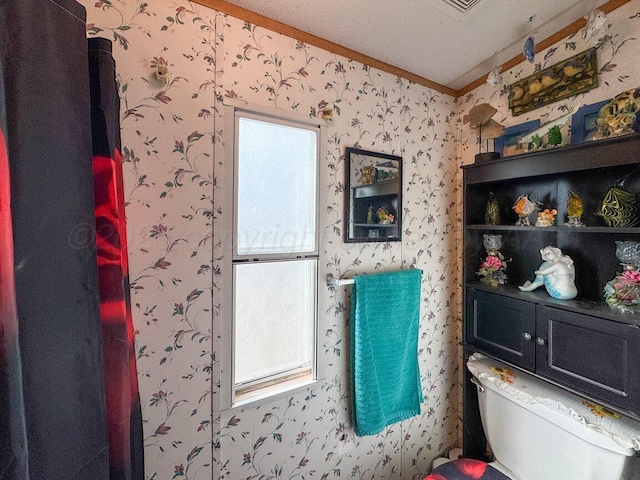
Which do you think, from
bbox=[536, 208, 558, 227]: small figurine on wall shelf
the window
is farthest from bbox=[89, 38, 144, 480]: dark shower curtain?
bbox=[536, 208, 558, 227]: small figurine on wall shelf

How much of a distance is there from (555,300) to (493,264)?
0.29m

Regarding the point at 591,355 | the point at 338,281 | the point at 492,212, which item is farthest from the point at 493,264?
the point at 338,281

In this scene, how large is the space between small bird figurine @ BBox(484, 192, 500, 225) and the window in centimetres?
88

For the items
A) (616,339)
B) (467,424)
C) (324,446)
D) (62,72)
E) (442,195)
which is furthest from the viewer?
(442,195)

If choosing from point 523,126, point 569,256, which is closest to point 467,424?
point 569,256

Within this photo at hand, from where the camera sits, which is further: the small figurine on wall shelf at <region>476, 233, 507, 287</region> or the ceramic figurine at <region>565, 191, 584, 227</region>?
the small figurine on wall shelf at <region>476, 233, 507, 287</region>

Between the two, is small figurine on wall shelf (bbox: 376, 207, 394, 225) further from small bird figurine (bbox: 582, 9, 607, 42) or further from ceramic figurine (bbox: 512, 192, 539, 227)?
small bird figurine (bbox: 582, 9, 607, 42)

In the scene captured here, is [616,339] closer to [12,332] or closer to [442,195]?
[442,195]

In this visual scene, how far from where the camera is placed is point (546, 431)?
1105mm

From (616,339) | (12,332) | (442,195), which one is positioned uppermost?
(442,195)

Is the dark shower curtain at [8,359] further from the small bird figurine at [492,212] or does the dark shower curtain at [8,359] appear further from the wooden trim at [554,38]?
the wooden trim at [554,38]

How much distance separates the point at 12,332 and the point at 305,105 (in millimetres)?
1135

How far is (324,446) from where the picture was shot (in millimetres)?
1248

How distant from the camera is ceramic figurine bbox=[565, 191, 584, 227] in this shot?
1.10 metres
